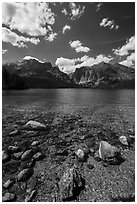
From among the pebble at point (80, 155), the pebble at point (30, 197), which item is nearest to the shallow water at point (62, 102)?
the pebble at point (80, 155)

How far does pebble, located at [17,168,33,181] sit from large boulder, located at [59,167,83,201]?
1.07 metres

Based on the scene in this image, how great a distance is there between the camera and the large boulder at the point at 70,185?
3088 mm

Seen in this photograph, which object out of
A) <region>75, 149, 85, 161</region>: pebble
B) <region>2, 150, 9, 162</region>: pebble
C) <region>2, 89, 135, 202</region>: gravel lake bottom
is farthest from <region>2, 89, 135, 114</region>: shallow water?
<region>2, 150, 9, 162</region>: pebble

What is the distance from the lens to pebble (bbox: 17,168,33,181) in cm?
358

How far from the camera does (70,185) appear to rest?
125 inches

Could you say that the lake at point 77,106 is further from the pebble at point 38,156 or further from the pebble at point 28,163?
the pebble at point 28,163

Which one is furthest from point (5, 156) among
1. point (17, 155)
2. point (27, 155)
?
point (27, 155)

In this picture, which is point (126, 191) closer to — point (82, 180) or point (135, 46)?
point (82, 180)

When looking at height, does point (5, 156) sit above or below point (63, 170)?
above

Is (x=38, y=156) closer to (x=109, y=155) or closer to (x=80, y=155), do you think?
(x=80, y=155)

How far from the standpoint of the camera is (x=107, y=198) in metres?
3.17

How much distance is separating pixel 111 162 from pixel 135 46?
502cm

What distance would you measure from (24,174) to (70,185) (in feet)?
4.96

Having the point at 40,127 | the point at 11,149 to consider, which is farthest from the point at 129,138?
the point at 11,149
